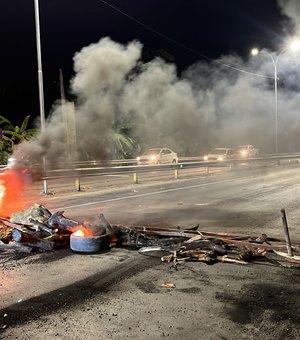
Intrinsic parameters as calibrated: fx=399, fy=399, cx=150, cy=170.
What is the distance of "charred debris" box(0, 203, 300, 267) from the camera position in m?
6.30

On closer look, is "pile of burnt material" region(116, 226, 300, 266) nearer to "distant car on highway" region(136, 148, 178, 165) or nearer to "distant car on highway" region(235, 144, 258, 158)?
"distant car on highway" region(136, 148, 178, 165)

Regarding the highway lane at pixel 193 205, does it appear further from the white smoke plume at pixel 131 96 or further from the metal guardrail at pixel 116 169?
the white smoke plume at pixel 131 96

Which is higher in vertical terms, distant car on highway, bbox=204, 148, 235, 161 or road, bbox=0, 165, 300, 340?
distant car on highway, bbox=204, 148, 235, 161

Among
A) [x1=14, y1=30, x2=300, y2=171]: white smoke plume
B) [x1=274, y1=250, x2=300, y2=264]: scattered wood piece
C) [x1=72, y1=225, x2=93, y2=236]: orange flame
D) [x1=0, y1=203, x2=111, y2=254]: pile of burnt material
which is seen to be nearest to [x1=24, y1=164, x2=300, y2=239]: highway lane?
[x1=14, y1=30, x2=300, y2=171]: white smoke plume

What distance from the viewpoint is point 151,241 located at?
23.4 ft

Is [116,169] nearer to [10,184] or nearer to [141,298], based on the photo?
[10,184]

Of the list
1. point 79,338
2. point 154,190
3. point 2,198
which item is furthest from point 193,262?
point 154,190

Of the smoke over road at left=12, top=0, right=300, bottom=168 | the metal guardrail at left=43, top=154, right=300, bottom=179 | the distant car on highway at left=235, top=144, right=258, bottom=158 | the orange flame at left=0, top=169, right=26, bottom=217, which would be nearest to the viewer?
the smoke over road at left=12, top=0, right=300, bottom=168

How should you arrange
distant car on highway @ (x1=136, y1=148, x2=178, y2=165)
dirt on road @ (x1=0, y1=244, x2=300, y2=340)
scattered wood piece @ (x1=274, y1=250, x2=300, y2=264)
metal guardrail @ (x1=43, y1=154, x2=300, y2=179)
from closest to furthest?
1. dirt on road @ (x1=0, y1=244, x2=300, y2=340)
2. scattered wood piece @ (x1=274, y1=250, x2=300, y2=264)
3. metal guardrail @ (x1=43, y1=154, x2=300, y2=179)
4. distant car on highway @ (x1=136, y1=148, x2=178, y2=165)

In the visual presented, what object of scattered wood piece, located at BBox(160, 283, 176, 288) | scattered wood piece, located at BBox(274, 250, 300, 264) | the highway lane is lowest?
the highway lane

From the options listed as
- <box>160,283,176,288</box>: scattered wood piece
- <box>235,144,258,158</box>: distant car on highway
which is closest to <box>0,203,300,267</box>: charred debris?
<box>160,283,176,288</box>: scattered wood piece

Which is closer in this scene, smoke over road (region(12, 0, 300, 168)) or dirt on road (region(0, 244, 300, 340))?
dirt on road (region(0, 244, 300, 340))

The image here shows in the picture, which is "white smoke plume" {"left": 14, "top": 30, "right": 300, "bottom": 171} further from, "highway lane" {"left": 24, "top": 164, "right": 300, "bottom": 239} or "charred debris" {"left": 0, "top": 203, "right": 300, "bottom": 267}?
"charred debris" {"left": 0, "top": 203, "right": 300, "bottom": 267}

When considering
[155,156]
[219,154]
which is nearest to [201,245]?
[155,156]
